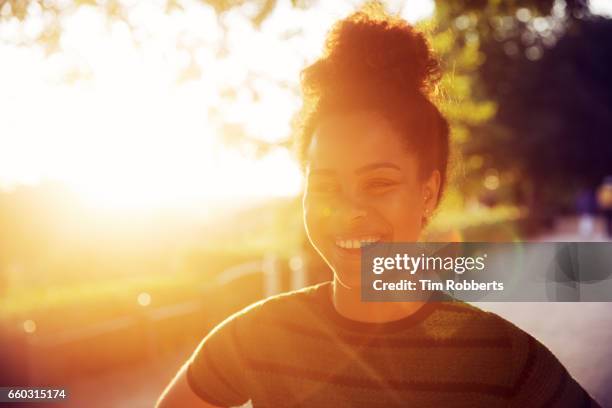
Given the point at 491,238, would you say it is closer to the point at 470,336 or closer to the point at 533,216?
the point at 533,216

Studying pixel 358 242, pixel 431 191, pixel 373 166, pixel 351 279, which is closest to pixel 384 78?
pixel 373 166

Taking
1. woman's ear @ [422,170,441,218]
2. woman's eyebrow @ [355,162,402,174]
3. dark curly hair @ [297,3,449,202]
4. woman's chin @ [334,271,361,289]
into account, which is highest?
dark curly hair @ [297,3,449,202]

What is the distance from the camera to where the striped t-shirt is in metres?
1.44

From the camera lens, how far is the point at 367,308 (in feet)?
5.42

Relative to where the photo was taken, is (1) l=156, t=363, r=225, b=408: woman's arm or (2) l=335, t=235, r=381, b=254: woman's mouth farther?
(1) l=156, t=363, r=225, b=408: woman's arm

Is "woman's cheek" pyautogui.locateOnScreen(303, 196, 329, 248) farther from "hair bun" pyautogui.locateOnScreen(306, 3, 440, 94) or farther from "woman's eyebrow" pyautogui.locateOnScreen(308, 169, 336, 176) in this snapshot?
"hair bun" pyautogui.locateOnScreen(306, 3, 440, 94)

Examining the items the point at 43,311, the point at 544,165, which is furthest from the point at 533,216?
the point at 43,311

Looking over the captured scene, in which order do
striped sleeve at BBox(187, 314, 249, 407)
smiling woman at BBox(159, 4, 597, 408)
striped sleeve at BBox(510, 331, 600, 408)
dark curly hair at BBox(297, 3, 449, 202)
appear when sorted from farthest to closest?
striped sleeve at BBox(187, 314, 249, 407) < dark curly hair at BBox(297, 3, 449, 202) < smiling woman at BBox(159, 4, 597, 408) < striped sleeve at BBox(510, 331, 600, 408)

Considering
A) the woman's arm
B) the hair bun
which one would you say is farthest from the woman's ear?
the woman's arm

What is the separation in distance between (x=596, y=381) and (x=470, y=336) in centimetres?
537

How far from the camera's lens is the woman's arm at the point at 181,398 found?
1.75 meters

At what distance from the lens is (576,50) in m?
25.4

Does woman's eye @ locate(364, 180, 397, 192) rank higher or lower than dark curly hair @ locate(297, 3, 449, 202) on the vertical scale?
lower

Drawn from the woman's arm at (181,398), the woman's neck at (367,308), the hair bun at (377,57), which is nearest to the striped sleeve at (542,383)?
the woman's neck at (367,308)
